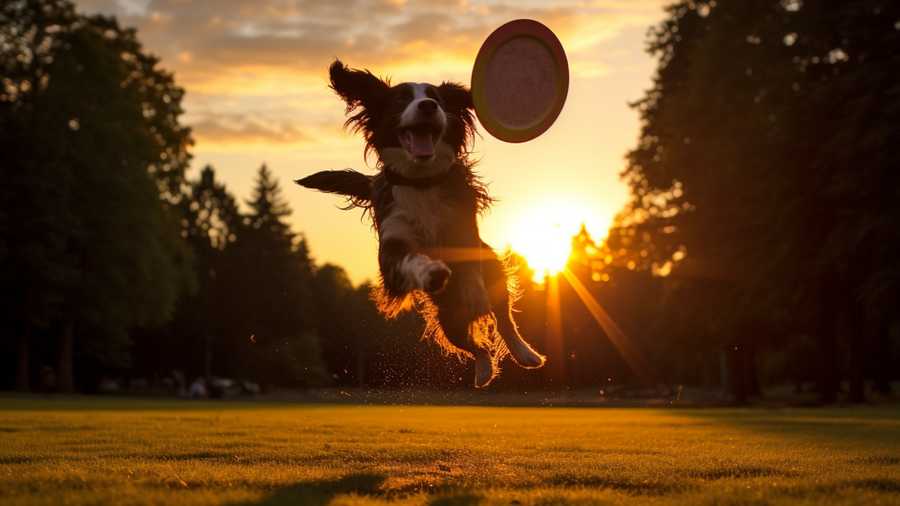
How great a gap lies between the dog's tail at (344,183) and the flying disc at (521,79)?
1302 mm

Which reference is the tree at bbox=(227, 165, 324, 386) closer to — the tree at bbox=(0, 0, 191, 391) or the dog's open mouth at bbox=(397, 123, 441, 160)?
the tree at bbox=(0, 0, 191, 391)

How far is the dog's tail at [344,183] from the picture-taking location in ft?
31.7

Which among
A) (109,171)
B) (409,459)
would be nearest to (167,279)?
(109,171)

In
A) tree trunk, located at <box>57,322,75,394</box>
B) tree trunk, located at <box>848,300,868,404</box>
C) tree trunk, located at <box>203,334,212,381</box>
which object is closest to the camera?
tree trunk, located at <box>848,300,868,404</box>

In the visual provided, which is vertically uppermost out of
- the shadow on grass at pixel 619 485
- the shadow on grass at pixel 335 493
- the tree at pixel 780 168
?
the tree at pixel 780 168

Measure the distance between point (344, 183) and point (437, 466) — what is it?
260 centimetres

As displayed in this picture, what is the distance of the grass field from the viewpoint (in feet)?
23.3

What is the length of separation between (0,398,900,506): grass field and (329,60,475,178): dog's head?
8.17ft

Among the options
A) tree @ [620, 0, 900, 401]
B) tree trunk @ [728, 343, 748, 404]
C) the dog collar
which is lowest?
tree trunk @ [728, 343, 748, 404]

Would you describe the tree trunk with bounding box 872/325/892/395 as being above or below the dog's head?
below

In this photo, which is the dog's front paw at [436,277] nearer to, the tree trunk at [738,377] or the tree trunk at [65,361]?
the tree trunk at [738,377]

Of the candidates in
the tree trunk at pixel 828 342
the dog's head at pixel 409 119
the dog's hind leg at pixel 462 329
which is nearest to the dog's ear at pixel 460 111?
the dog's head at pixel 409 119

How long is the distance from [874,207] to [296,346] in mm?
28231

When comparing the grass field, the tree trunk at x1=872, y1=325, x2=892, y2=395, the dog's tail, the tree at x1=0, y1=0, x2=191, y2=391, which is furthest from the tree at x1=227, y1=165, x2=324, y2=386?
the dog's tail
